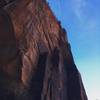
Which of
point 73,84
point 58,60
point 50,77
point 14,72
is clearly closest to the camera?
point 14,72

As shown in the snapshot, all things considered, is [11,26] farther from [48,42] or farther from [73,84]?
[73,84]

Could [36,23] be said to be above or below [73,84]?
above

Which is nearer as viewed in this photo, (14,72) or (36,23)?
(14,72)

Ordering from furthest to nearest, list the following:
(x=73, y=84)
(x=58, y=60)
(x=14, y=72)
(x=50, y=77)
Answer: (x=73, y=84) → (x=58, y=60) → (x=50, y=77) → (x=14, y=72)

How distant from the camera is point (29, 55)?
74.3 feet

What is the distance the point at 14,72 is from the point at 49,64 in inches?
111

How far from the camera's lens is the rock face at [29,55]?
21.8 meters

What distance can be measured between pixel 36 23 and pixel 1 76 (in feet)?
13.0

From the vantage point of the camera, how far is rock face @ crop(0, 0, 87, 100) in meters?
21.8

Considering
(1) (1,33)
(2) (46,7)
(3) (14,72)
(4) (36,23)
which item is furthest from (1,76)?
(2) (46,7)

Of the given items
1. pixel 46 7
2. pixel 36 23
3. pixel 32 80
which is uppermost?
pixel 46 7

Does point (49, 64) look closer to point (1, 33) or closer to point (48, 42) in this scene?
point (48, 42)

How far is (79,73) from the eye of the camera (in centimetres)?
2759

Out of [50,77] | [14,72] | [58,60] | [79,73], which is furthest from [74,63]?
[14,72]
